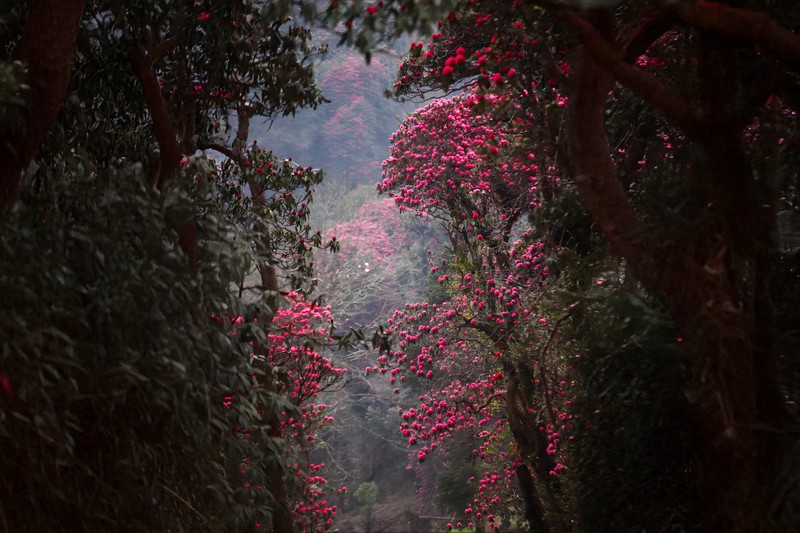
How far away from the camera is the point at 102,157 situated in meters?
5.90

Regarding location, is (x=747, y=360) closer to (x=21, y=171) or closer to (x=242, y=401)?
(x=242, y=401)

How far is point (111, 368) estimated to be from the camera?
11.2ft

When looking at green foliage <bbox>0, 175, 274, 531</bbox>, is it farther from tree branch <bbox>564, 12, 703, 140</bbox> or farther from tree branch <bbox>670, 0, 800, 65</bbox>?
tree branch <bbox>670, 0, 800, 65</bbox>

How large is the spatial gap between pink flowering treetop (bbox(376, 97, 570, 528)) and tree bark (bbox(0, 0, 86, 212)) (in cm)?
454

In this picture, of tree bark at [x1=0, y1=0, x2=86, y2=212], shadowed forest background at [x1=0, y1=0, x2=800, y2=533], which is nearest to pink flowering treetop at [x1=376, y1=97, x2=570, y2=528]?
shadowed forest background at [x1=0, y1=0, x2=800, y2=533]

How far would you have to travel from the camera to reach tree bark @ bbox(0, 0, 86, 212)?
3.97 metres

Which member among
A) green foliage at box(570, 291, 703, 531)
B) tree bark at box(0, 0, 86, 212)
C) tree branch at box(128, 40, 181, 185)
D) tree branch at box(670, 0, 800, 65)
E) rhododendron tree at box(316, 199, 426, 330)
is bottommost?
green foliage at box(570, 291, 703, 531)

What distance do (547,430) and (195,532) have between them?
5.07m

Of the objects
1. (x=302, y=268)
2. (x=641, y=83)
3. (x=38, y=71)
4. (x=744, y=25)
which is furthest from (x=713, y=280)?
(x=302, y=268)

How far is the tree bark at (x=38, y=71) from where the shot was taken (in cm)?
397

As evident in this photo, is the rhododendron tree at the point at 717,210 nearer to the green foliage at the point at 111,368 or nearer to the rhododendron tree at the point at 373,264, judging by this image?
the green foliage at the point at 111,368

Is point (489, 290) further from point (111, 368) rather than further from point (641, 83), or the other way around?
point (111, 368)

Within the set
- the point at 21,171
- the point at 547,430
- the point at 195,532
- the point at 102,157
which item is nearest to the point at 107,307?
the point at 21,171

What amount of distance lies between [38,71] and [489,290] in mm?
6060
